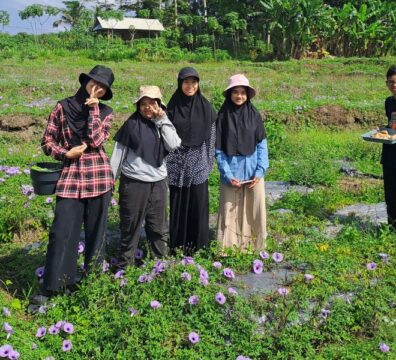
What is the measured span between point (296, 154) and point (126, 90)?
19.3 feet

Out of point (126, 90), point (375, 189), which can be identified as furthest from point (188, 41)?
point (375, 189)

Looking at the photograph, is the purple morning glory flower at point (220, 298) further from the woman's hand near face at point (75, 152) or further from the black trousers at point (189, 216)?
the woman's hand near face at point (75, 152)

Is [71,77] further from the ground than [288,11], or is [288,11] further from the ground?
[288,11]

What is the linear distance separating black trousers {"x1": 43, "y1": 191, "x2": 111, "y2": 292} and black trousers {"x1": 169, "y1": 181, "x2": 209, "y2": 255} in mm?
644

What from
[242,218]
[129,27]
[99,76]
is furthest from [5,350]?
[129,27]

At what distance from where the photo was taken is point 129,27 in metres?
29.3

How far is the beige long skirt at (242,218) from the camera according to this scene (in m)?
3.78

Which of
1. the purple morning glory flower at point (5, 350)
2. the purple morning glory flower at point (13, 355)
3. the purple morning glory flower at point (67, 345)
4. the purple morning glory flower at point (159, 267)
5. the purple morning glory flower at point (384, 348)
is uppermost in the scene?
the purple morning glory flower at point (159, 267)

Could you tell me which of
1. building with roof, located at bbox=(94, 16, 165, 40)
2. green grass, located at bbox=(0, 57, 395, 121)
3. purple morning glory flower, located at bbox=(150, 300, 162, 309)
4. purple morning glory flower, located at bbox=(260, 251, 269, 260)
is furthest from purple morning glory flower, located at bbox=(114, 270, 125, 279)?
building with roof, located at bbox=(94, 16, 165, 40)

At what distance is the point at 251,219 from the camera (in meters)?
3.86

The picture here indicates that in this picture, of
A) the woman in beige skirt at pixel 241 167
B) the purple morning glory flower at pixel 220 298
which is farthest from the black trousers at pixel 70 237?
the woman in beige skirt at pixel 241 167

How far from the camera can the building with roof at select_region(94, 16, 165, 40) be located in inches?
1163

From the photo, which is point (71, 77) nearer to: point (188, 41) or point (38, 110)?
point (38, 110)

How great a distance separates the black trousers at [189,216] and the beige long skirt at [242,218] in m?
0.15
